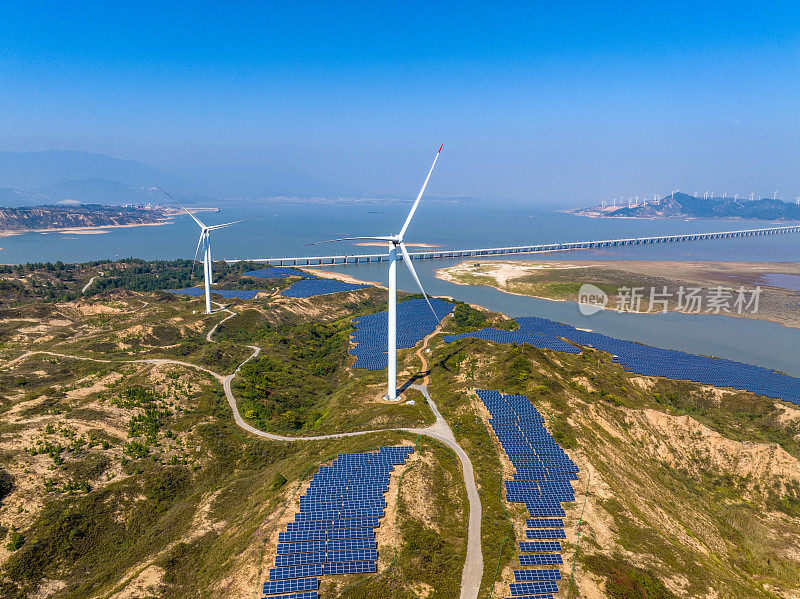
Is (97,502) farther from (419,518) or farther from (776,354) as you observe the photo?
(776,354)

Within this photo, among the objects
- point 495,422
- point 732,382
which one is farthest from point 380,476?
point 732,382

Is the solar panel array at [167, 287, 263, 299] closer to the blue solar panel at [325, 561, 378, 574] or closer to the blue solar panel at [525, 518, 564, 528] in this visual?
the blue solar panel at [325, 561, 378, 574]

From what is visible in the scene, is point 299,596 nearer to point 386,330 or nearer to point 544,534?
point 544,534

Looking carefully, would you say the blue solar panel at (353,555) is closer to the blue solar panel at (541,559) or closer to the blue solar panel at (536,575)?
the blue solar panel at (536,575)

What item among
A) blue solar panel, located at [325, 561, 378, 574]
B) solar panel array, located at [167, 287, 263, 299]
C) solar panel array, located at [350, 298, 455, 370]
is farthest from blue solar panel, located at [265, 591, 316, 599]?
solar panel array, located at [167, 287, 263, 299]

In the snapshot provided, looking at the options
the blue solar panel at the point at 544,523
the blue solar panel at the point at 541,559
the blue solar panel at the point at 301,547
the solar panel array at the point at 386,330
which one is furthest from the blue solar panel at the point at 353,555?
the solar panel array at the point at 386,330
